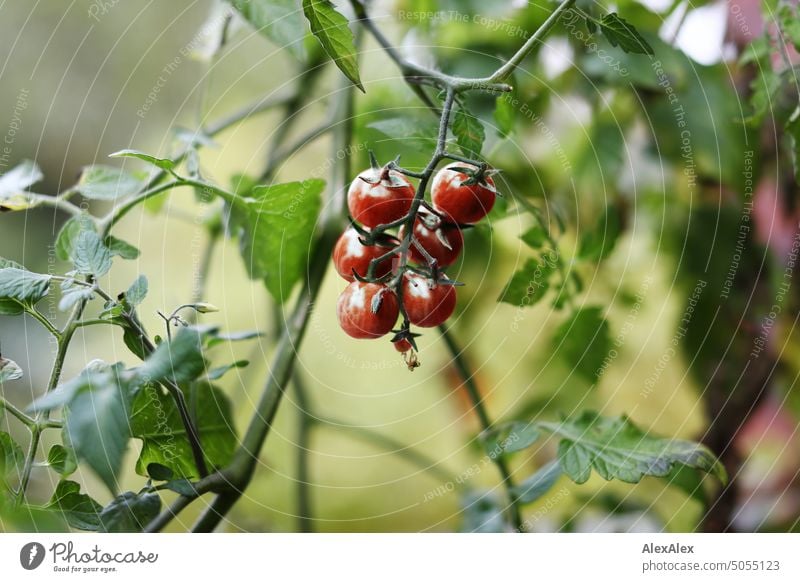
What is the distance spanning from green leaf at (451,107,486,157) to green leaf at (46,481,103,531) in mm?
201

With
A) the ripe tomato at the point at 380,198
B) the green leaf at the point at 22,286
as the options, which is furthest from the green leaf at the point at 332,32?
the green leaf at the point at 22,286

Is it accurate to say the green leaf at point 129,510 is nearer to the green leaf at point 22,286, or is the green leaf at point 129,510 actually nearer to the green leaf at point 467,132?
the green leaf at point 22,286

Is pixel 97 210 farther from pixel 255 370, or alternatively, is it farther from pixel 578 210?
pixel 578 210

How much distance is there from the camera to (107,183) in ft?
1.07

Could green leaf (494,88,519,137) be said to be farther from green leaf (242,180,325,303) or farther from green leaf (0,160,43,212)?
green leaf (0,160,43,212)

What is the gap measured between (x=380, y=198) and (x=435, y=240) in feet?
0.09

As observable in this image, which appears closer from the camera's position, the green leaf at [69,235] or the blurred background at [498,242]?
the green leaf at [69,235]

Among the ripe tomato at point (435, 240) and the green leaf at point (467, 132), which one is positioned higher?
the green leaf at point (467, 132)

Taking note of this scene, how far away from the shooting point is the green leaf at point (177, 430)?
27 cm

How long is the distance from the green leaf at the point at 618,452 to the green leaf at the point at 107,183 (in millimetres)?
226

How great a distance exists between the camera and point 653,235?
1.78 feet

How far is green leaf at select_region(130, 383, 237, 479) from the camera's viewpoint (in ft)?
0.90

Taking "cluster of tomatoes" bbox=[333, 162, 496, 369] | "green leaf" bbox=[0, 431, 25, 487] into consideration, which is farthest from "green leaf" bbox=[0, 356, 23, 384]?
"cluster of tomatoes" bbox=[333, 162, 496, 369]
